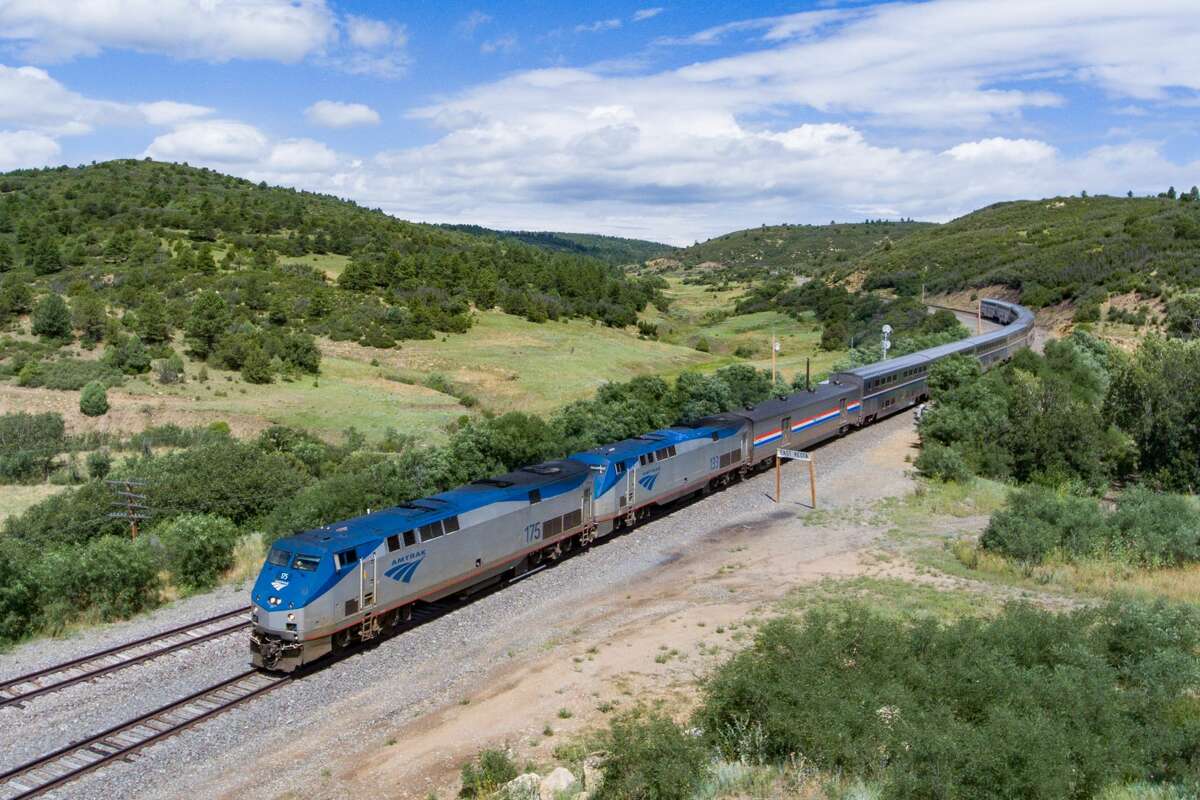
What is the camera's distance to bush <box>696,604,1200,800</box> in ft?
37.2

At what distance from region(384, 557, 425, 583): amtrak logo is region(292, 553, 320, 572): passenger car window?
6.11 feet

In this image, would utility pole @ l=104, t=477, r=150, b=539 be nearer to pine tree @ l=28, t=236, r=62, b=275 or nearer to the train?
the train

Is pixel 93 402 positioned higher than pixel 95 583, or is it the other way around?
pixel 93 402

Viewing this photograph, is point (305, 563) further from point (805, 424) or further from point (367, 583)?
point (805, 424)

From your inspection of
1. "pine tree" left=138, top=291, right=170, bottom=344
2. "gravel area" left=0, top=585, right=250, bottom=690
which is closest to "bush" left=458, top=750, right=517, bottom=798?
"gravel area" left=0, top=585, right=250, bottom=690

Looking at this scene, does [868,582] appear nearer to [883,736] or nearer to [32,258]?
[883,736]

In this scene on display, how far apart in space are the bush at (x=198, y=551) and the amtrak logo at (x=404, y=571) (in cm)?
802

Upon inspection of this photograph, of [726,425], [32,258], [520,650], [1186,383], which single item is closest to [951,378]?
[1186,383]

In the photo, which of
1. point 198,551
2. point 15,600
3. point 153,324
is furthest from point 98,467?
point 153,324

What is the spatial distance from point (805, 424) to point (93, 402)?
40.3m

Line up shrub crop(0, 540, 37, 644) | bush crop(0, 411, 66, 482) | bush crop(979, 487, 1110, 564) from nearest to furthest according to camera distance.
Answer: shrub crop(0, 540, 37, 644), bush crop(979, 487, 1110, 564), bush crop(0, 411, 66, 482)

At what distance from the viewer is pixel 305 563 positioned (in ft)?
60.9

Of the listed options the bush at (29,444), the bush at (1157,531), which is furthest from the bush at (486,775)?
the bush at (29,444)

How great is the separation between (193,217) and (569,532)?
343ft
